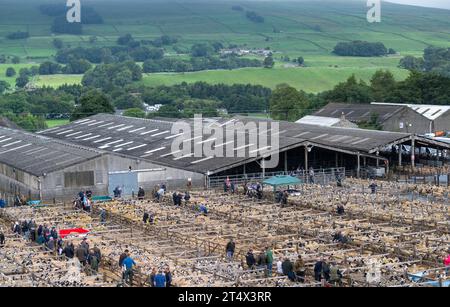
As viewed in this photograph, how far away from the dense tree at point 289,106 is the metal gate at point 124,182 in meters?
49.4

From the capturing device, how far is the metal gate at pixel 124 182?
43.9 metres

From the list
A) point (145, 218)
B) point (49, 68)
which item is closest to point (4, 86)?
point (49, 68)

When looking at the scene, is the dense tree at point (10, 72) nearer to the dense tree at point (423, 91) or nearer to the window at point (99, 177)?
the dense tree at point (423, 91)

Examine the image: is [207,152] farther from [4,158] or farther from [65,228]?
[65,228]

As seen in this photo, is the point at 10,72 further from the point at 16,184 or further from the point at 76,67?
the point at 16,184

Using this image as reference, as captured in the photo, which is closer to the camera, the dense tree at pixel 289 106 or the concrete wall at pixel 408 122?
the concrete wall at pixel 408 122

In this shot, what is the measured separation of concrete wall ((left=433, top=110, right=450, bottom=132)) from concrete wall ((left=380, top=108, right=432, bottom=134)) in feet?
2.76

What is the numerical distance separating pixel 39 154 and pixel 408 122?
1345 inches

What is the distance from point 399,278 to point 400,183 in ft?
75.3

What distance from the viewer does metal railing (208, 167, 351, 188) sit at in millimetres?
46312

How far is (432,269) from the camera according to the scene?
24734 mm

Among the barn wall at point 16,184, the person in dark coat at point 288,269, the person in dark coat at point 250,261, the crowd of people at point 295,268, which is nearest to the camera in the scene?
the crowd of people at point 295,268

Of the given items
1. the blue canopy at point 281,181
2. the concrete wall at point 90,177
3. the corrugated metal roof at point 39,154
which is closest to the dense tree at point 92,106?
the corrugated metal roof at point 39,154

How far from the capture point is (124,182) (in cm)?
4425
